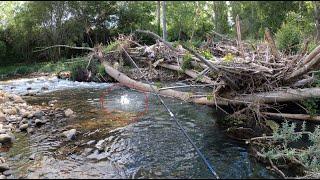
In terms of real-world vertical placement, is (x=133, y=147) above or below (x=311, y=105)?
below

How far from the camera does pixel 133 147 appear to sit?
6285 millimetres

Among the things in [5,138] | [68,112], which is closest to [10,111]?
[68,112]

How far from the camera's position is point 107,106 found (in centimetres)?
955

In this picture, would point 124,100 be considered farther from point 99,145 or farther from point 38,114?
point 99,145

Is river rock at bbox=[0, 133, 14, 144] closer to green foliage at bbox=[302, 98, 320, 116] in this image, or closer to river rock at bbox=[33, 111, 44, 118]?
river rock at bbox=[33, 111, 44, 118]

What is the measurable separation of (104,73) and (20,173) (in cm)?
909

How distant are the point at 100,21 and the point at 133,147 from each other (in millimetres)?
19259

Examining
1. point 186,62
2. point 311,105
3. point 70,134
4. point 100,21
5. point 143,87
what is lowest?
point 70,134

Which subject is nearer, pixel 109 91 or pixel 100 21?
pixel 109 91

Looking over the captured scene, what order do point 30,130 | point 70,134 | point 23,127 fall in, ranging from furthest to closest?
point 23,127 < point 30,130 < point 70,134

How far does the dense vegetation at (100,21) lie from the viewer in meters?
20.3

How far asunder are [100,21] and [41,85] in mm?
11441

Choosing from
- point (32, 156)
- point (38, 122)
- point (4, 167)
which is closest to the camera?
point (4, 167)

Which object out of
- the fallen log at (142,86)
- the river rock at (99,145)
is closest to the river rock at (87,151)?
the river rock at (99,145)
